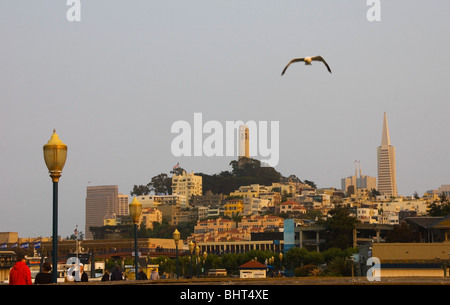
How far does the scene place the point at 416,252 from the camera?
60719 mm

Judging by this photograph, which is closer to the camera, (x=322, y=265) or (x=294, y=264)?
(x=322, y=265)

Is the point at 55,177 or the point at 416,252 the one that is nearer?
the point at 55,177
